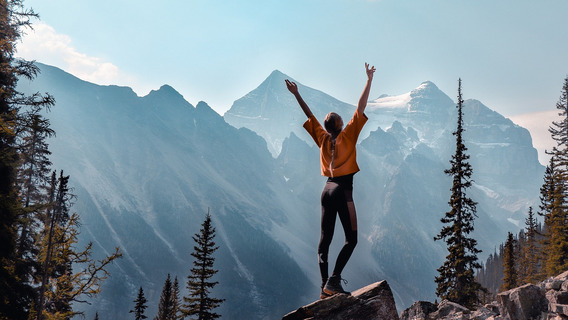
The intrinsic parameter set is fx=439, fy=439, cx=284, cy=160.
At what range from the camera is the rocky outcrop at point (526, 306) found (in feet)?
40.7

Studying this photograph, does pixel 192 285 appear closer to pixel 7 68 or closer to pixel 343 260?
pixel 7 68

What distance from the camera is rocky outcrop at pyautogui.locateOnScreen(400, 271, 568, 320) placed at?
489 inches

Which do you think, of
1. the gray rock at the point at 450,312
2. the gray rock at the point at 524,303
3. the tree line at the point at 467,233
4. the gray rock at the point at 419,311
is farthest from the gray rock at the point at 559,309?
the tree line at the point at 467,233

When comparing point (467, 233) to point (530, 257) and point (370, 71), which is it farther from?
point (530, 257)

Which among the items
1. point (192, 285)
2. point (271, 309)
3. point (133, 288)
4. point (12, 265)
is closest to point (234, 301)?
point (271, 309)

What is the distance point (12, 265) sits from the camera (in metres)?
16.3

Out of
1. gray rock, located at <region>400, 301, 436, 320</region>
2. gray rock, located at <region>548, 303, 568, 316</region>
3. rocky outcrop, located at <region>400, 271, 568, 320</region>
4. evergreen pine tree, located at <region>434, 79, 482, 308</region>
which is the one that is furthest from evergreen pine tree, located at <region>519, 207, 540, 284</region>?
gray rock, located at <region>548, 303, 568, 316</region>

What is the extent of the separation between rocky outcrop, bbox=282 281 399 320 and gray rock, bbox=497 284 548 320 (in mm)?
7755

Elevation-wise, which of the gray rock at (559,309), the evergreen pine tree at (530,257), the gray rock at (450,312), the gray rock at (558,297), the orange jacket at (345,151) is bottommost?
the gray rock at (559,309)

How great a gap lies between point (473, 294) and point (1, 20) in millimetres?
27632

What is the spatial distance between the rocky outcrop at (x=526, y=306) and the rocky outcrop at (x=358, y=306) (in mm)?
7410

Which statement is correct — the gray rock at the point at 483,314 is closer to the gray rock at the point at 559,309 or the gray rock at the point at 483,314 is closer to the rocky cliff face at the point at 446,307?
the rocky cliff face at the point at 446,307

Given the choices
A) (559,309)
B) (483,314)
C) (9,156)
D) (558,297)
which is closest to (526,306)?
(558,297)

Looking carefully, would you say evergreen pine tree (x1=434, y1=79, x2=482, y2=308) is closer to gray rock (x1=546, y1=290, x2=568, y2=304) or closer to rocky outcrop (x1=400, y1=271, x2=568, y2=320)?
rocky outcrop (x1=400, y1=271, x2=568, y2=320)
